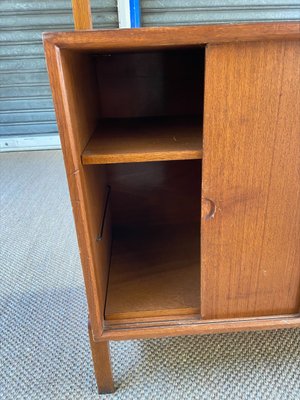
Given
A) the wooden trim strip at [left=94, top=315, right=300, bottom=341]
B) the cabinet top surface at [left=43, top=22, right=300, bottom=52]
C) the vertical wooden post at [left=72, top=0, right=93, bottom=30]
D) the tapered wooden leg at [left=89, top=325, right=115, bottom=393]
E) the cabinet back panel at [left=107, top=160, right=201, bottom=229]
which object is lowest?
the tapered wooden leg at [left=89, top=325, right=115, bottom=393]

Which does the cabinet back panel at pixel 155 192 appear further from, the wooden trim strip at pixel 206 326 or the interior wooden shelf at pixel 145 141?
the wooden trim strip at pixel 206 326

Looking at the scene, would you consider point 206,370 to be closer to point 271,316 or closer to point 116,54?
point 271,316

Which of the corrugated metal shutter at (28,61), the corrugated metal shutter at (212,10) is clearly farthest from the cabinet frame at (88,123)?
the corrugated metal shutter at (28,61)

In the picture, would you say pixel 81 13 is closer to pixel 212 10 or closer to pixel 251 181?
pixel 251 181

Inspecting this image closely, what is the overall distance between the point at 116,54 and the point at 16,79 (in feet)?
5.76

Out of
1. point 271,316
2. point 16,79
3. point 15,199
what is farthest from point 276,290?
point 16,79

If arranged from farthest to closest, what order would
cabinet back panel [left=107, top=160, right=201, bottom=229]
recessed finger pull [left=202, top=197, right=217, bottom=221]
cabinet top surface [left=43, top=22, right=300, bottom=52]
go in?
1. cabinet back panel [left=107, top=160, right=201, bottom=229]
2. recessed finger pull [left=202, top=197, right=217, bottom=221]
3. cabinet top surface [left=43, top=22, right=300, bottom=52]

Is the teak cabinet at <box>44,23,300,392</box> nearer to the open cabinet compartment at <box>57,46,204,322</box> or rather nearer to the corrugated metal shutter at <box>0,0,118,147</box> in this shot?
the open cabinet compartment at <box>57,46,204,322</box>

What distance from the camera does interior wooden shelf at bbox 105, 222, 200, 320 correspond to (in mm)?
633

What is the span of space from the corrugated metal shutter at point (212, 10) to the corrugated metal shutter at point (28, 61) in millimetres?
256

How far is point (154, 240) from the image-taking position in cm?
88

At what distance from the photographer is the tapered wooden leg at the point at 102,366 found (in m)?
0.61

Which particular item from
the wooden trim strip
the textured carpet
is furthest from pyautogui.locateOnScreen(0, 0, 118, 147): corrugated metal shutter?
the wooden trim strip

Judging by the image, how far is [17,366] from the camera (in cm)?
73
